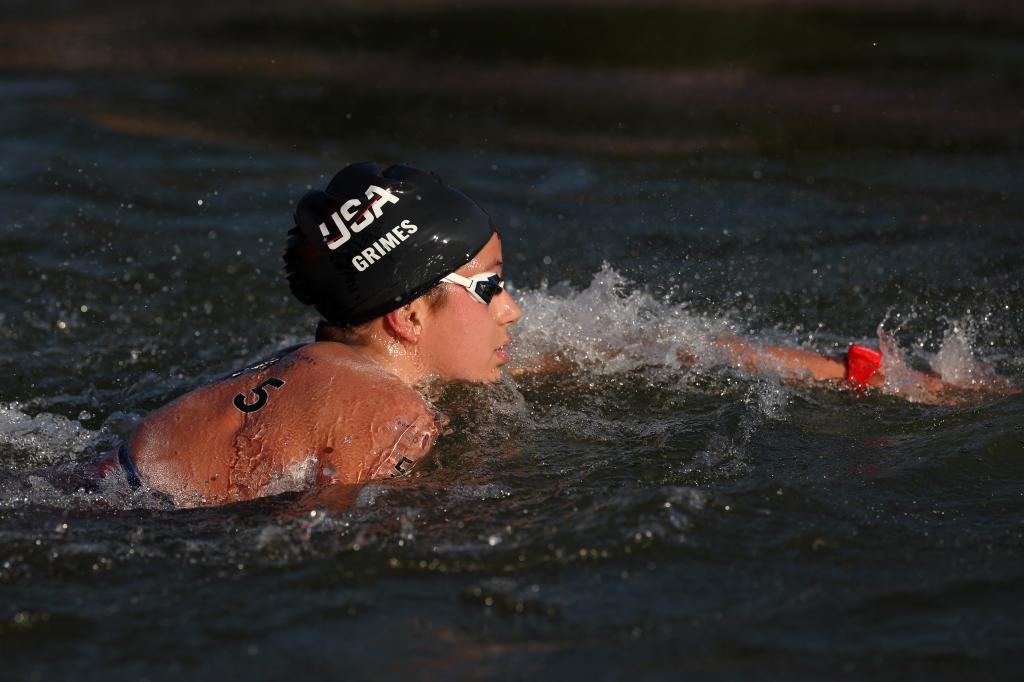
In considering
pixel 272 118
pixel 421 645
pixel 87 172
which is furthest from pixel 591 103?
pixel 421 645

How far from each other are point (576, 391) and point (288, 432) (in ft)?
5.55

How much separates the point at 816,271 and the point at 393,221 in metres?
3.84

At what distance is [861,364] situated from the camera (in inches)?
231

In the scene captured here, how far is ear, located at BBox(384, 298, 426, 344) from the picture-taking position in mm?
5137

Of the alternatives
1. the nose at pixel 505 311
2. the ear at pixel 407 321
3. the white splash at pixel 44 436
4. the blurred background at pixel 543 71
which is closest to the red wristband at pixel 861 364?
the nose at pixel 505 311

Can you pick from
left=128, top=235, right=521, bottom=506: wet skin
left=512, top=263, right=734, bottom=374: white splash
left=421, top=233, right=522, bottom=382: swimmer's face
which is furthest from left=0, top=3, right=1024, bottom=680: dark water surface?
left=421, top=233, right=522, bottom=382: swimmer's face

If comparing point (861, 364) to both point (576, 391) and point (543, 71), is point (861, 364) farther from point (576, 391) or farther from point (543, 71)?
point (543, 71)

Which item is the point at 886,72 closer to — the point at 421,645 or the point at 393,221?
the point at 393,221

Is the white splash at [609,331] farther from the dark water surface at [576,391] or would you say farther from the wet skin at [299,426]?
the wet skin at [299,426]

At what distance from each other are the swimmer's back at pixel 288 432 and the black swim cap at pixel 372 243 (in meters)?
0.27

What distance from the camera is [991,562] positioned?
4.38 metres

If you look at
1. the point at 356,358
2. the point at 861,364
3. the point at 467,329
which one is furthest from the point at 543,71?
Result: the point at 356,358

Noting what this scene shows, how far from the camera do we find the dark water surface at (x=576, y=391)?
3.99 meters

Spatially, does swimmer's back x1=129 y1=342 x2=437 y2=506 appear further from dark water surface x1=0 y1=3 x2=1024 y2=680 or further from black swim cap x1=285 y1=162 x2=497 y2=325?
black swim cap x1=285 y1=162 x2=497 y2=325
